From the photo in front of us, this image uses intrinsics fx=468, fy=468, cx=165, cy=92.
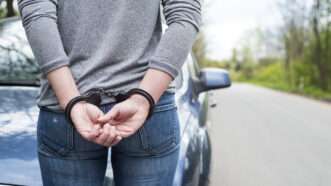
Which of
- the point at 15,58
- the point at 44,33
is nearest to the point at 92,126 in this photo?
the point at 44,33

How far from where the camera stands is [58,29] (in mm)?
1177

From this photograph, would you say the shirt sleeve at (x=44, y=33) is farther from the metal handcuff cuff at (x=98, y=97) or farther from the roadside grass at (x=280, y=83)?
the roadside grass at (x=280, y=83)

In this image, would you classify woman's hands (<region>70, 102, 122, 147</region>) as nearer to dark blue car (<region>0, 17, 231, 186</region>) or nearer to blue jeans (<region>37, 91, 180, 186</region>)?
blue jeans (<region>37, 91, 180, 186</region>)

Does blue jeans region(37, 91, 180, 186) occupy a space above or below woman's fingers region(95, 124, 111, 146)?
below

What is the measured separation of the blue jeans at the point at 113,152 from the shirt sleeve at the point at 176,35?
99mm

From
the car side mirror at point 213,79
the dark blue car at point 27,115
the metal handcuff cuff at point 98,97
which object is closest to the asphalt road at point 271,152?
the car side mirror at point 213,79

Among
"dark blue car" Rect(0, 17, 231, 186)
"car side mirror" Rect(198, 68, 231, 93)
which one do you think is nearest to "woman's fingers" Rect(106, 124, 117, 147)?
"dark blue car" Rect(0, 17, 231, 186)

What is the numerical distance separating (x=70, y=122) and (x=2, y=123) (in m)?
1.03

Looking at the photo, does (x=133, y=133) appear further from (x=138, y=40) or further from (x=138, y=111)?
(x=138, y=40)

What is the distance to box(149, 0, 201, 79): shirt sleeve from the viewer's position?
3.70 ft

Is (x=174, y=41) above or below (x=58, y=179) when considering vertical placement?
above

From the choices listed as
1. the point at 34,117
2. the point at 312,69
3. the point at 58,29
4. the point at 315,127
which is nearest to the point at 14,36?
the point at 34,117

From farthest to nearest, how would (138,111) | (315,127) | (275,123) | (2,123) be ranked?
(275,123) < (315,127) < (2,123) < (138,111)

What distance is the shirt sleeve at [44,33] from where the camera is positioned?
43.9 inches
